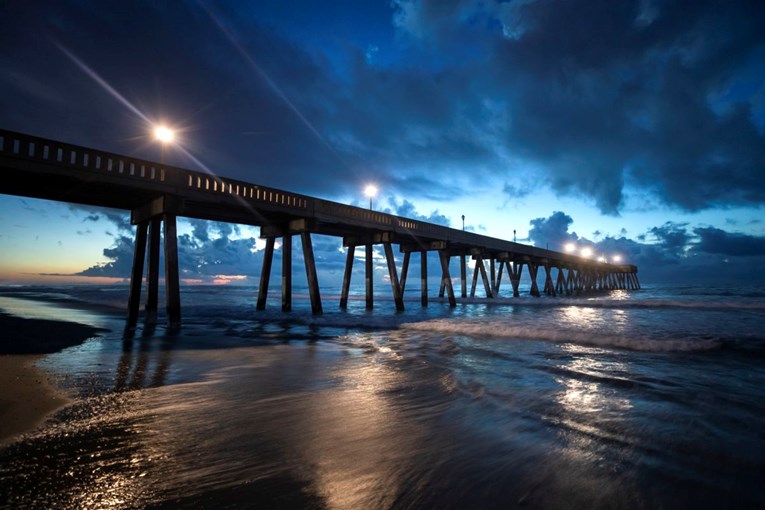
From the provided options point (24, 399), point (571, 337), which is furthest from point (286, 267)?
point (24, 399)

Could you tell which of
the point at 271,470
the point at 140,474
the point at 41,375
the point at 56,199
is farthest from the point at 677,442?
the point at 56,199

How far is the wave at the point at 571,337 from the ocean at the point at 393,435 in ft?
5.36

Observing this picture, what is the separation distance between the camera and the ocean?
2.31 m

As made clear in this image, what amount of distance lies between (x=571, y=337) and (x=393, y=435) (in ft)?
30.6

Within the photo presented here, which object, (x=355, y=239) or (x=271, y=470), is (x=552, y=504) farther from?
(x=355, y=239)

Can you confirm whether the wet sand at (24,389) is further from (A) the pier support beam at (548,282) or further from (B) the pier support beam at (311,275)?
(A) the pier support beam at (548,282)

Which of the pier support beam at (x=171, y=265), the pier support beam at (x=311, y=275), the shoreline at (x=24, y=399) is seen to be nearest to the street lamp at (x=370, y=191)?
the pier support beam at (x=311, y=275)

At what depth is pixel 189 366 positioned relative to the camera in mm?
6500

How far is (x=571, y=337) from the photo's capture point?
35.0 feet

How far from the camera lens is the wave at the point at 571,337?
9.04m

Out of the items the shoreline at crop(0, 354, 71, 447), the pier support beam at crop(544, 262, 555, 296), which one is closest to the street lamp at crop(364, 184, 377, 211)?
the shoreline at crop(0, 354, 71, 447)

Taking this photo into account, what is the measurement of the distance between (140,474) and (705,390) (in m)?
7.11

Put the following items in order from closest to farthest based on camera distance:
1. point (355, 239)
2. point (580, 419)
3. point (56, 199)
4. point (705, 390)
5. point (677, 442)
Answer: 1. point (677, 442)
2. point (580, 419)
3. point (705, 390)
4. point (56, 199)
5. point (355, 239)

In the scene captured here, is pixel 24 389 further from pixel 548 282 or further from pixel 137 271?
pixel 548 282
